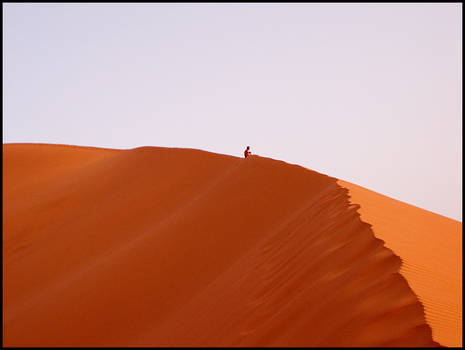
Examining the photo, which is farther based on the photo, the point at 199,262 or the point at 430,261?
the point at 199,262

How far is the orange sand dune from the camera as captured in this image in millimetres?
4602

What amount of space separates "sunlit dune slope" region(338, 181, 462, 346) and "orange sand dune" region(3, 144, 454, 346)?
0.13 metres

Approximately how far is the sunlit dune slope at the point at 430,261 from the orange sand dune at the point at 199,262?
0.43 ft

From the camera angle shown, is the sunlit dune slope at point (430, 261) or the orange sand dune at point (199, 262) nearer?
the sunlit dune slope at point (430, 261)

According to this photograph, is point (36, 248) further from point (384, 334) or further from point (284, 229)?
point (384, 334)

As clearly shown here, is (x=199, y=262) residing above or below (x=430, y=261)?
above

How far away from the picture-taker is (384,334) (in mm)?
3848

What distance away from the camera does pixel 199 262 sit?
26.3 feet

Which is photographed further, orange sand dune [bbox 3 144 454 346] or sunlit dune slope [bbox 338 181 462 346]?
orange sand dune [bbox 3 144 454 346]

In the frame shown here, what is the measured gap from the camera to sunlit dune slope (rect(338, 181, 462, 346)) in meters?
4.10

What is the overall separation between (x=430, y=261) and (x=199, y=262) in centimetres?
362

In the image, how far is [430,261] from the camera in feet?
19.5

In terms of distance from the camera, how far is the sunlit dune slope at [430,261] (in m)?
4.10

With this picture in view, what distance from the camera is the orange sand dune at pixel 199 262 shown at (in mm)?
4602
